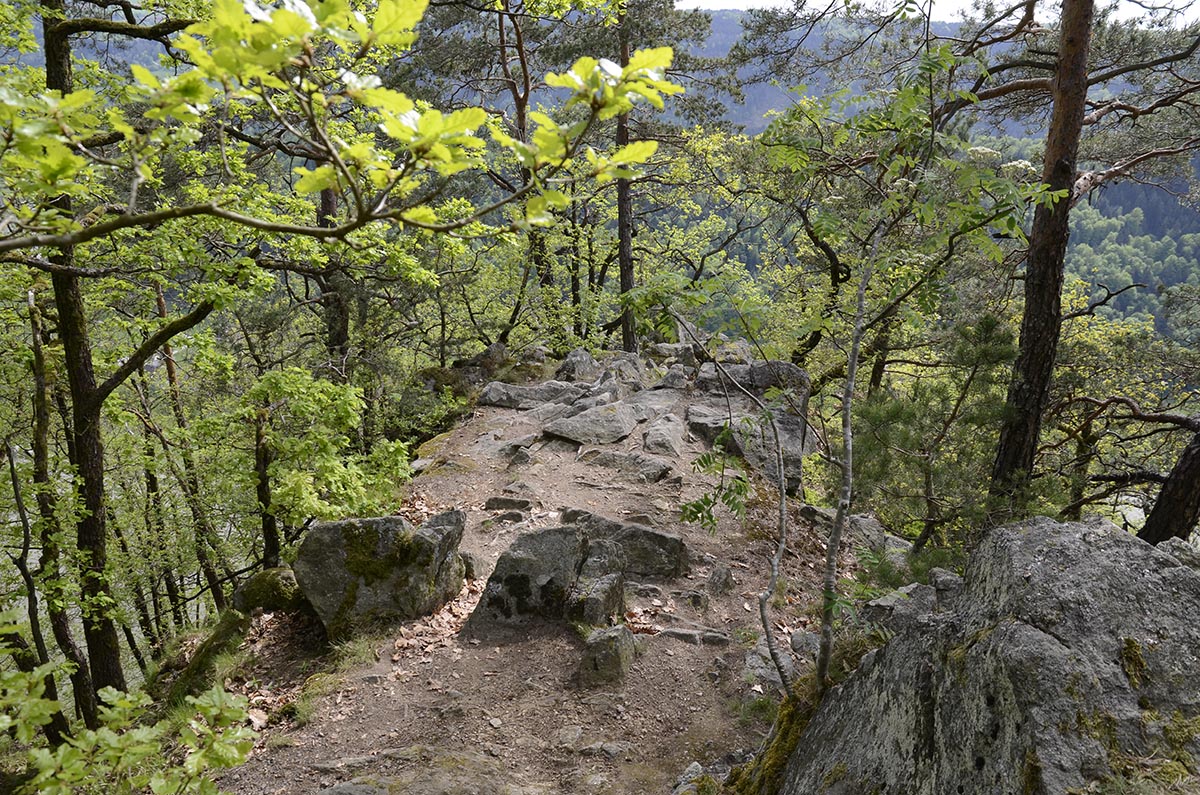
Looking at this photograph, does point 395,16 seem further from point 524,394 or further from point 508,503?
point 524,394

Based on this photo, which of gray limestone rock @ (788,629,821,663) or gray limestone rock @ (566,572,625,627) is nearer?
gray limestone rock @ (788,629,821,663)

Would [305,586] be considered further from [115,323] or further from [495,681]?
[115,323]

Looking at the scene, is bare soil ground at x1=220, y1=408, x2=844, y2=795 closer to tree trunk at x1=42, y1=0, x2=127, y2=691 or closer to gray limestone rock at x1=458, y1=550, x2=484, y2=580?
gray limestone rock at x1=458, y1=550, x2=484, y2=580

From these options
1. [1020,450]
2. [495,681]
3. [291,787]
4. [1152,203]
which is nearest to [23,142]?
[291,787]

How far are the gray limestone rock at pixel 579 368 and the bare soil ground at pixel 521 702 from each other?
23.6 feet

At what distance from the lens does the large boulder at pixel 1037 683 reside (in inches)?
84.0

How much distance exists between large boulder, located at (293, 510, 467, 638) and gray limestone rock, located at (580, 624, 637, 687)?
5.97 feet

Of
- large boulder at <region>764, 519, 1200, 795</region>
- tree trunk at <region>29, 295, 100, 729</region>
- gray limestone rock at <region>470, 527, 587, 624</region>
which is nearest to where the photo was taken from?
large boulder at <region>764, 519, 1200, 795</region>

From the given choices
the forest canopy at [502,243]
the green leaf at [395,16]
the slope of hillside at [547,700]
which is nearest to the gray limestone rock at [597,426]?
the slope of hillside at [547,700]

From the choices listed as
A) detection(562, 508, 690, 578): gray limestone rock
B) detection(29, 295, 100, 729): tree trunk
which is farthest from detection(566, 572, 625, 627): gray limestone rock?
detection(29, 295, 100, 729): tree trunk

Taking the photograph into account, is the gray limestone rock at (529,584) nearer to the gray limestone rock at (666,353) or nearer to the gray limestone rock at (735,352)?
the gray limestone rock at (735,352)

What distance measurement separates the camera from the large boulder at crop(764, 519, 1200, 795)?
7.00ft

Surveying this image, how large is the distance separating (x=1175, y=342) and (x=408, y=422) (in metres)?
13.3

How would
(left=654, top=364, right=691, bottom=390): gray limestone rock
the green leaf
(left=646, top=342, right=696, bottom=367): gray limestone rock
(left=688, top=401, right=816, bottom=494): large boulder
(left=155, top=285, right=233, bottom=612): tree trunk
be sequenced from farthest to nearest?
(left=646, top=342, right=696, bottom=367): gray limestone rock < (left=155, top=285, right=233, bottom=612): tree trunk < (left=654, top=364, right=691, bottom=390): gray limestone rock < (left=688, top=401, right=816, bottom=494): large boulder < the green leaf
